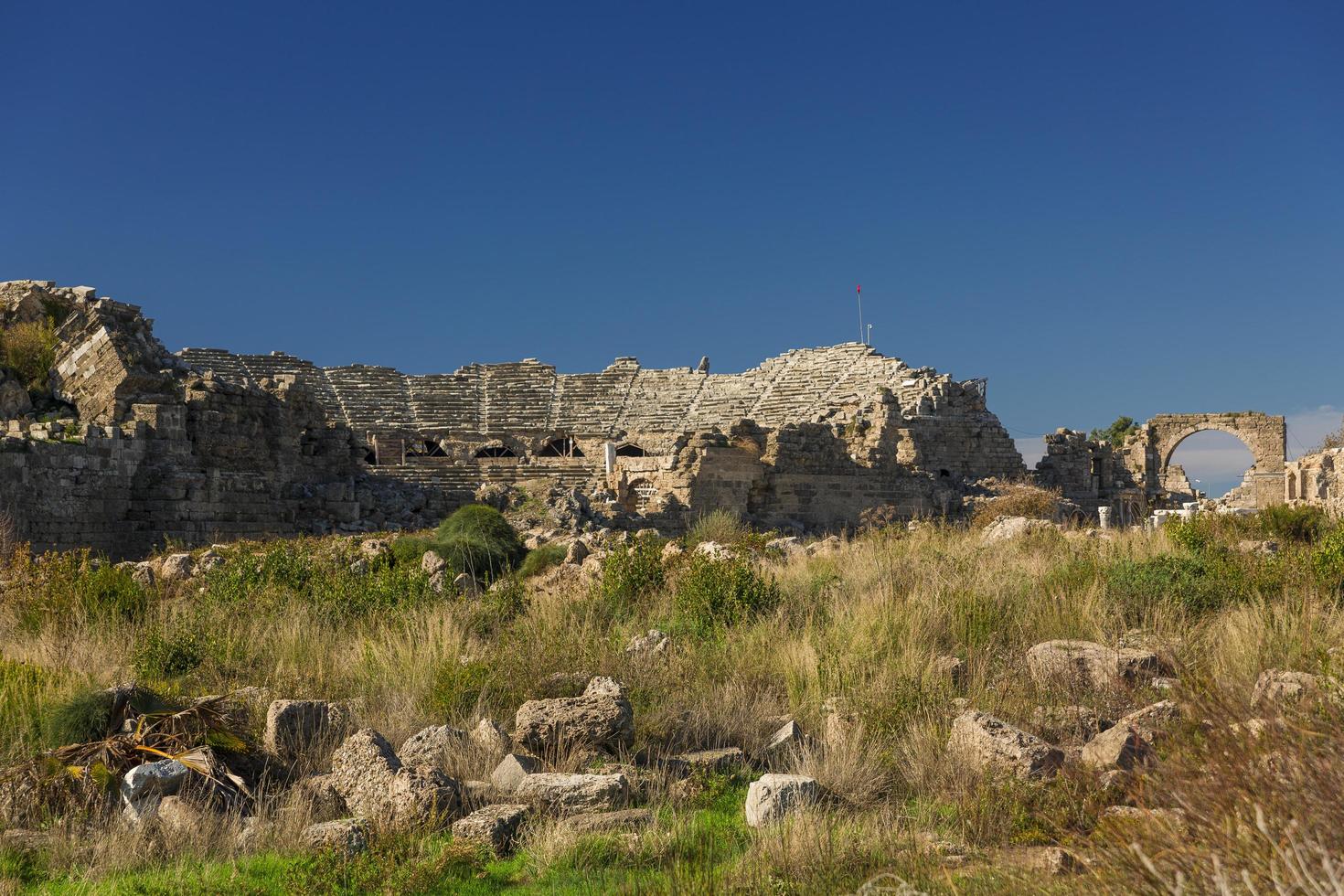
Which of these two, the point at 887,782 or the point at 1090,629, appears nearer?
the point at 887,782

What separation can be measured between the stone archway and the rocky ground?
36.5 m

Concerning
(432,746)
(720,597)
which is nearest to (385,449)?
(720,597)

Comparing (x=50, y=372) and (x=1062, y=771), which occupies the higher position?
(x=50, y=372)

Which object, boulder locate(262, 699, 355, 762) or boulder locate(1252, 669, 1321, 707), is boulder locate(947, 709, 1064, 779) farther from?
boulder locate(262, 699, 355, 762)

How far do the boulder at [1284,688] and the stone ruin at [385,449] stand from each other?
1571 centimetres

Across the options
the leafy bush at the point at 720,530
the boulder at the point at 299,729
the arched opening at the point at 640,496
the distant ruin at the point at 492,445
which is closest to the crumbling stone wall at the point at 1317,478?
the distant ruin at the point at 492,445

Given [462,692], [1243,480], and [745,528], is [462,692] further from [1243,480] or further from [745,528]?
[1243,480]

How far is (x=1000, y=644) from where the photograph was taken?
7590mm

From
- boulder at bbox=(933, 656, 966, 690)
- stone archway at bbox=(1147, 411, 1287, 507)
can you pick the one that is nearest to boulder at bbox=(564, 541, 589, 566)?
boulder at bbox=(933, 656, 966, 690)

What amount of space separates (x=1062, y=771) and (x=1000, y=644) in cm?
319

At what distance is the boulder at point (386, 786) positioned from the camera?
4.60 metres

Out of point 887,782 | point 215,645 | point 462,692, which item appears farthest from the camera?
point 215,645

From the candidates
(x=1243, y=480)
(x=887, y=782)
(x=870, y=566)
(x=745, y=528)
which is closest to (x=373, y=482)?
(x=745, y=528)

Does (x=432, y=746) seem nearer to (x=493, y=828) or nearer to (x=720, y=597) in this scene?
(x=493, y=828)
